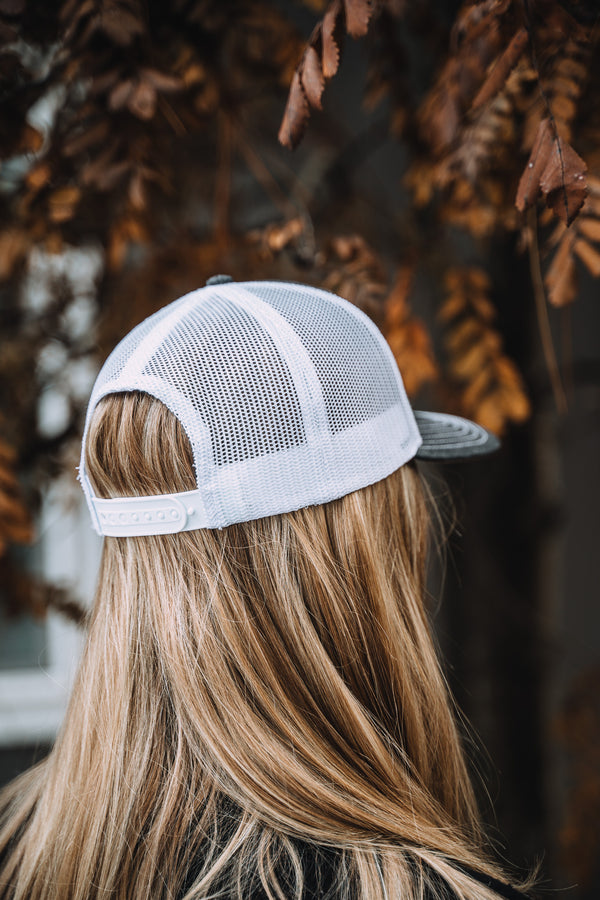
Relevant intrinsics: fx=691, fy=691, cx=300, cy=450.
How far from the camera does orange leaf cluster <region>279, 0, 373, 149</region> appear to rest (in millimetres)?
947

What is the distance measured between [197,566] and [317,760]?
31cm

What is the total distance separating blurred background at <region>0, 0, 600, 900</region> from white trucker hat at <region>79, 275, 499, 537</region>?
0.31 metres

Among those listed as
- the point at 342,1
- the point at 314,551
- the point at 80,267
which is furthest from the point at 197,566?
the point at 80,267

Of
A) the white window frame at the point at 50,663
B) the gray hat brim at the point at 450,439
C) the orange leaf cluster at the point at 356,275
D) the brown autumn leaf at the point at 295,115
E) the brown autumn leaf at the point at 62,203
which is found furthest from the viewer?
the white window frame at the point at 50,663

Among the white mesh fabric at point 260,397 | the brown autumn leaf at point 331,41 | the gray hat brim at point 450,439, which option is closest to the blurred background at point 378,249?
the brown autumn leaf at point 331,41

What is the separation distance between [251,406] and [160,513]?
201 millimetres

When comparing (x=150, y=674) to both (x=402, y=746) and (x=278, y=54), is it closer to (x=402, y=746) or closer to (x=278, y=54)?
(x=402, y=746)

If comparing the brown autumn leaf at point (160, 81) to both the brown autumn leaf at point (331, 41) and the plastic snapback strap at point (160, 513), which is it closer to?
the brown autumn leaf at point (331, 41)

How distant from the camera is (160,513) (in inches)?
38.6

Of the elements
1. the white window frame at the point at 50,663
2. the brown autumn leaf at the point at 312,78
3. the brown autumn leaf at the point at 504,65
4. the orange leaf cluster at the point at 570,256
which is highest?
the brown autumn leaf at the point at 312,78

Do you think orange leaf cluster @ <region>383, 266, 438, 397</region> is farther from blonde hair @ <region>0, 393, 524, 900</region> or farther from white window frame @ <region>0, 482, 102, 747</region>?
white window frame @ <region>0, 482, 102, 747</region>

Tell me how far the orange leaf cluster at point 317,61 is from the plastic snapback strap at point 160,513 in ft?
1.82

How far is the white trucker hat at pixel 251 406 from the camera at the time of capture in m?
0.95

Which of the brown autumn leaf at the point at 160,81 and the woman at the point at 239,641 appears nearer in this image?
the woman at the point at 239,641
